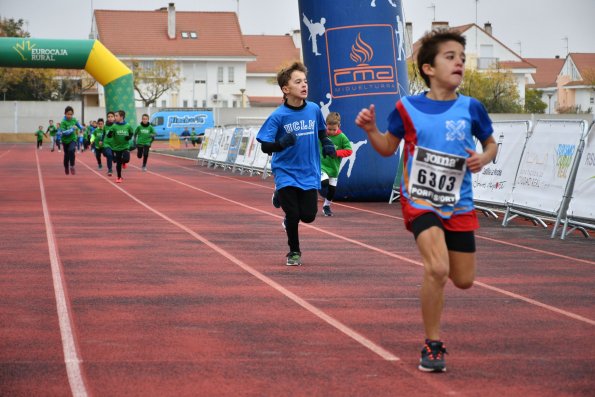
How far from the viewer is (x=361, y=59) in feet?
69.5

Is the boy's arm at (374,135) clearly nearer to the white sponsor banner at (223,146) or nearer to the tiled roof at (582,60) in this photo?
the white sponsor banner at (223,146)

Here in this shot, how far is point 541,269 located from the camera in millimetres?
11758

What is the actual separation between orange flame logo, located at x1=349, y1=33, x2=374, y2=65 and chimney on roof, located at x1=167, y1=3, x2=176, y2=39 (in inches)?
3465

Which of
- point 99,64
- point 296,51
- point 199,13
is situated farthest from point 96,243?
point 296,51

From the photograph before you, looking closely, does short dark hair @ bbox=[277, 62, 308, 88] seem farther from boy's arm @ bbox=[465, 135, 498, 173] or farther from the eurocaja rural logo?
the eurocaja rural logo

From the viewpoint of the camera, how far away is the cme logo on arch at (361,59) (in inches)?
832

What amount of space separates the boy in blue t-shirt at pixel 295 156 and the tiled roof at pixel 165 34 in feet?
312

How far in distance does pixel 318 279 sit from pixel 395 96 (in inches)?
439

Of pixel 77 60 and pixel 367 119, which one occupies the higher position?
pixel 77 60

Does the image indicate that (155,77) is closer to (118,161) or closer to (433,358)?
(118,161)

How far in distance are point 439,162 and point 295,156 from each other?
505cm

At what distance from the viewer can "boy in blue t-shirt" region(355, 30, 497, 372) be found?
6.50m

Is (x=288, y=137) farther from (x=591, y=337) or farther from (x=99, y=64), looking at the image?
(x=99, y=64)

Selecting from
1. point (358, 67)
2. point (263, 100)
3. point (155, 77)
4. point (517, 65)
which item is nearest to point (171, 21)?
point (155, 77)
